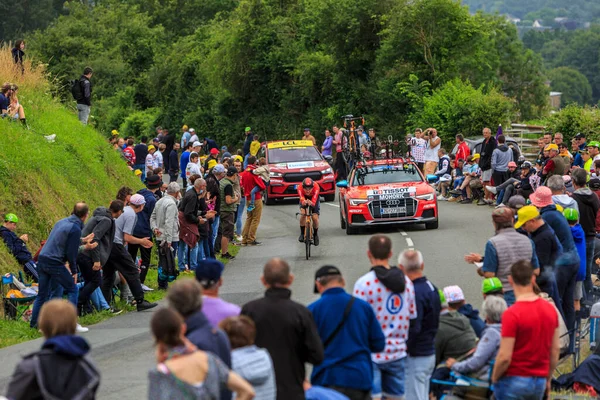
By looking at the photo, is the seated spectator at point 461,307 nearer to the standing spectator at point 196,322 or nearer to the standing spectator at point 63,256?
the standing spectator at point 196,322

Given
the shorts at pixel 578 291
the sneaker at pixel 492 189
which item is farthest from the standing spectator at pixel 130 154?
→ the shorts at pixel 578 291

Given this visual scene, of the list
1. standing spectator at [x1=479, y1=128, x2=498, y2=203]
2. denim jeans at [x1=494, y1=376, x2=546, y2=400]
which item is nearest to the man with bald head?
denim jeans at [x1=494, y1=376, x2=546, y2=400]

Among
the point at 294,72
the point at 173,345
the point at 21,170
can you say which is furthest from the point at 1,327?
the point at 294,72

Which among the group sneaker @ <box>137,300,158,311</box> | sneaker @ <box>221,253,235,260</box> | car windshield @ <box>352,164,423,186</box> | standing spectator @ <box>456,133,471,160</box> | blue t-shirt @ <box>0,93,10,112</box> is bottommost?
sneaker @ <box>137,300,158,311</box>

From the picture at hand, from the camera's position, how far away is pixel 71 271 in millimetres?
15117

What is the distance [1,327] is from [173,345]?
986cm

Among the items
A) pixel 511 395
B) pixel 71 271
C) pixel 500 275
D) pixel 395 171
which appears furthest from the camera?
pixel 395 171

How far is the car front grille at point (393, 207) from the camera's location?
79.9ft

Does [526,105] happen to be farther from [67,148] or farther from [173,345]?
[173,345]

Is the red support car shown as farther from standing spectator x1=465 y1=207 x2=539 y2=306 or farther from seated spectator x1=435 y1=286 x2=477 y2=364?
seated spectator x1=435 y1=286 x2=477 y2=364

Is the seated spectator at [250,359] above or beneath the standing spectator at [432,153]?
beneath

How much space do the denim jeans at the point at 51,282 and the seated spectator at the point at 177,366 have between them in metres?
8.87

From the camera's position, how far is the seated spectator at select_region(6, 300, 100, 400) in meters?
6.68

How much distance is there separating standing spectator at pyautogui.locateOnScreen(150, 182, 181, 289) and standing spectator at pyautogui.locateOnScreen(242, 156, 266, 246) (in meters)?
5.70
